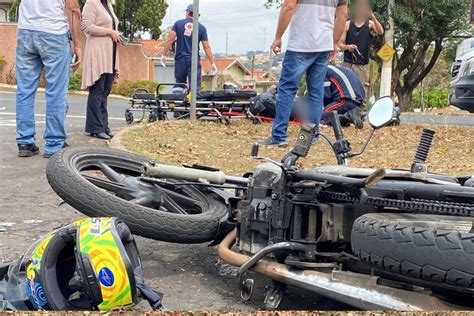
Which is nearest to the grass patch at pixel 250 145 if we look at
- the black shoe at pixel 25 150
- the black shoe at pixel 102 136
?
the black shoe at pixel 102 136

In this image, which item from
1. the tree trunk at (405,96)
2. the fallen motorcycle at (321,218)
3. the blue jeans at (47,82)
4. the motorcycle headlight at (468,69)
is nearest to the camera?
the fallen motorcycle at (321,218)

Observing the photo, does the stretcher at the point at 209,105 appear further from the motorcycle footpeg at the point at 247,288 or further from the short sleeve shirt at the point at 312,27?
the motorcycle footpeg at the point at 247,288

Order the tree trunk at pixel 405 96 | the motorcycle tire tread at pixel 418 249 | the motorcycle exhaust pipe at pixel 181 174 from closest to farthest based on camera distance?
1. the motorcycle tire tread at pixel 418 249
2. the motorcycle exhaust pipe at pixel 181 174
3. the tree trunk at pixel 405 96

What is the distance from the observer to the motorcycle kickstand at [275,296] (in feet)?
8.35

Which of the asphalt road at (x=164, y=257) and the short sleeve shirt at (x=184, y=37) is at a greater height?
the short sleeve shirt at (x=184, y=37)

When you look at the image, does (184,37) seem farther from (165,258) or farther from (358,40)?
(165,258)

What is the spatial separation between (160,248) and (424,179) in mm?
1625

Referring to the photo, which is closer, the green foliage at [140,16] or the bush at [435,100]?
the bush at [435,100]

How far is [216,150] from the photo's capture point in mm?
6469

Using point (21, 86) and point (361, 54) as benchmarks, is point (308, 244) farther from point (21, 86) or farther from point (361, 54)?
Result: point (361, 54)

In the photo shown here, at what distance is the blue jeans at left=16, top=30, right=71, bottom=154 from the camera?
18.7 ft

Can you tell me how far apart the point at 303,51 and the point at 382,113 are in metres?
3.38

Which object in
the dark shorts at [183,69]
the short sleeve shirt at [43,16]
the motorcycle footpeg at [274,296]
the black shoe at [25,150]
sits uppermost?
the short sleeve shirt at [43,16]

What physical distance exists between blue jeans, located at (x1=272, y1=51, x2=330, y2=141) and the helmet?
3892mm
